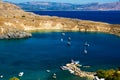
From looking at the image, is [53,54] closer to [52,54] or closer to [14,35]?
[52,54]

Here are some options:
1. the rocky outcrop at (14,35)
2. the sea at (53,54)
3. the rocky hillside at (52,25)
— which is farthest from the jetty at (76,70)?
the rocky hillside at (52,25)

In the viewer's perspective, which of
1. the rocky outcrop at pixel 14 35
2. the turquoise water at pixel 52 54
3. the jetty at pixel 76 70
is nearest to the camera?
the jetty at pixel 76 70

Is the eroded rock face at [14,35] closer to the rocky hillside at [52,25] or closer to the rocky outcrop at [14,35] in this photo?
the rocky outcrop at [14,35]

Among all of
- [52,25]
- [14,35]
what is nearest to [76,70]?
[14,35]

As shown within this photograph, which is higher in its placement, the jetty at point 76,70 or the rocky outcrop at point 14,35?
the jetty at point 76,70

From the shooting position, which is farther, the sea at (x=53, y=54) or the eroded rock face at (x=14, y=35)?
the eroded rock face at (x=14, y=35)

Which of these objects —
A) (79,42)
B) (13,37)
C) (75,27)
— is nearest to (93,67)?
(79,42)

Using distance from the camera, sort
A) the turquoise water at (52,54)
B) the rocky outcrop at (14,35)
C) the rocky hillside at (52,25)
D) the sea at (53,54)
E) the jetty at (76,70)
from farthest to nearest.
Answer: the rocky hillside at (52,25) → the rocky outcrop at (14,35) → the turquoise water at (52,54) → the sea at (53,54) → the jetty at (76,70)

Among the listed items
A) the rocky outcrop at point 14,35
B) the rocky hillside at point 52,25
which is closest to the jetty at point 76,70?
the rocky outcrop at point 14,35
